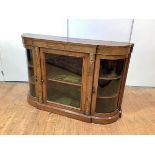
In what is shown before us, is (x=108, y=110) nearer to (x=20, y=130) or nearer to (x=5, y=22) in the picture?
(x=20, y=130)

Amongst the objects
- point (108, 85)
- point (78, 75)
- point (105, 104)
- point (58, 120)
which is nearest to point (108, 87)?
point (108, 85)

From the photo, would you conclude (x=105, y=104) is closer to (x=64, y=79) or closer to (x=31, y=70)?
(x=64, y=79)

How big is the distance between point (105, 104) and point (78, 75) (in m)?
0.46

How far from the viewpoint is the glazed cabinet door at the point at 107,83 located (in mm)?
1920

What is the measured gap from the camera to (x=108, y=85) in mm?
2051

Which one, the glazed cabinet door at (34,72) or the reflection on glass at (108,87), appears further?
the glazed cabinet door at (34,72)

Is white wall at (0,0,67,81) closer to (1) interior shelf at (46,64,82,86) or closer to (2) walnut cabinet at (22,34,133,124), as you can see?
(2) walnut cabinet at (22,34,133,124)

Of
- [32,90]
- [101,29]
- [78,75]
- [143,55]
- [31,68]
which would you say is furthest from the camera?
[143,55]

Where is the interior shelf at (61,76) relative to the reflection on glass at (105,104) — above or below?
above

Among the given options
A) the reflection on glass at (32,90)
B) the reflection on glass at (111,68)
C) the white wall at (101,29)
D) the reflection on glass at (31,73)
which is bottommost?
the reflection on glass at (32,90)

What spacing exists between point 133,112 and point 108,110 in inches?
17.3

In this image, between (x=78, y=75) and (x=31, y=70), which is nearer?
(x=78, y=75)

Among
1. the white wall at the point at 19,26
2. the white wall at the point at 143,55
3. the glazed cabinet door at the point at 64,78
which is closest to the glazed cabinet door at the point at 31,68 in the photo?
the glazed cabinet door at the point at 64,78

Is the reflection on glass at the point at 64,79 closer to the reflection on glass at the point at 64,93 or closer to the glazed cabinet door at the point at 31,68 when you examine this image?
the reflection on glass at the point at 64,93
